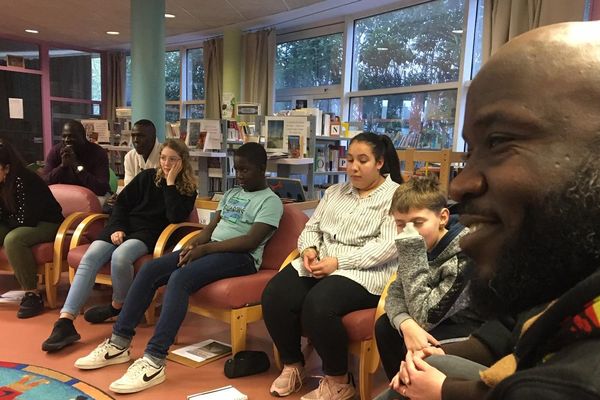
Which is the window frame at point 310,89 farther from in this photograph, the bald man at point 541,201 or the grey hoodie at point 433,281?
the bald man at point 541,201

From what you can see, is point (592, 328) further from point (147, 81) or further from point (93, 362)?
point (147, 81)

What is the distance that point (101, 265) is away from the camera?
2.61 metres

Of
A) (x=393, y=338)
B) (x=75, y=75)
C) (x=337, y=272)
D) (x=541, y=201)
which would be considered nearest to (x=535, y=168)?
(x=541, y=201)

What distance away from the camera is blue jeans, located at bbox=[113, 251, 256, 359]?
2102 millimetres

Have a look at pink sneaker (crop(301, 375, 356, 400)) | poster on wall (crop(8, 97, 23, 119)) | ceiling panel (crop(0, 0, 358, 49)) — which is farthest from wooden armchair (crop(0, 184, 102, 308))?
poster on wall (crop(8, 97, 23, 119))

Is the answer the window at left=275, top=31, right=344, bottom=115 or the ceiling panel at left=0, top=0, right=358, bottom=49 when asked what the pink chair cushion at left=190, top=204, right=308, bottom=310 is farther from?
the window at left=275, top=31, right=344, bottom=115

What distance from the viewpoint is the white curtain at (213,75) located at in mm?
7648

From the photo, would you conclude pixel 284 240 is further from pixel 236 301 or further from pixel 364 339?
pixel 364 339

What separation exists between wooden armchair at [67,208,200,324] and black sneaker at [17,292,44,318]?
0.79ft

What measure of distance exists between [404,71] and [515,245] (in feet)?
19.0

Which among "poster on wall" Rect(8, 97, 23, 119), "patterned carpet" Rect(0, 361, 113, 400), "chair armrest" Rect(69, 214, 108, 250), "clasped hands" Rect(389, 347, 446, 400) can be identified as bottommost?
"patterned carpet" Rect(0, 361, 113, 400)

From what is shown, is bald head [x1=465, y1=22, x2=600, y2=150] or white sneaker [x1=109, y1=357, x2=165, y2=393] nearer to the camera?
bald head [x1=465, y1=22, x2=600, y2=150]

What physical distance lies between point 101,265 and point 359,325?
155 cm

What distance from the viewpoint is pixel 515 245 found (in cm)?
51
